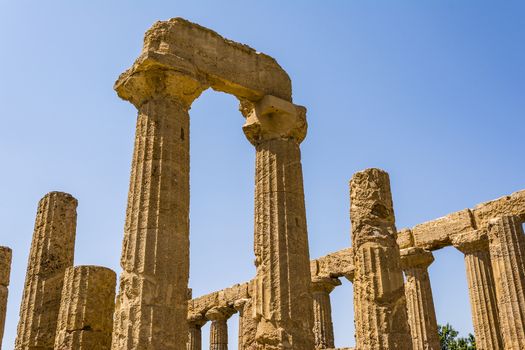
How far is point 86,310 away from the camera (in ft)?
51.2

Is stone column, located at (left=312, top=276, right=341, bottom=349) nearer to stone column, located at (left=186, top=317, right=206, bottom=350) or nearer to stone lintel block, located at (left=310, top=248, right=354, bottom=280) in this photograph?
stone lintel block, located at (left=310, top=248, right=354, bottom=280)

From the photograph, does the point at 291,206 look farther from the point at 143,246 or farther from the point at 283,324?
the point at 143,246

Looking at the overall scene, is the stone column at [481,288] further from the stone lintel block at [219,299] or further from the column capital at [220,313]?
the column capital at [220,313]

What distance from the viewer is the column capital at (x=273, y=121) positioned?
1659 centimetres

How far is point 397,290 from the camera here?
48.2 ft

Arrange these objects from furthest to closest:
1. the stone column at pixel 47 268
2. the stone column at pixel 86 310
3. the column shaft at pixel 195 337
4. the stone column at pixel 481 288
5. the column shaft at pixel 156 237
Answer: the column shaft at pixel 195 337
the stone column at pixel 481 288
the stone column at pixel 47 268
the stone column at pixel 86 310
the column shaft at pixel 156 237

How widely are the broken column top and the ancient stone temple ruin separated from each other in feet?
0.10

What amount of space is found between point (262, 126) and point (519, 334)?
36.3ft

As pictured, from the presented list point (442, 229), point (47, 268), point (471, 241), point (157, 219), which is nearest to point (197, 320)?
point (442, 229)

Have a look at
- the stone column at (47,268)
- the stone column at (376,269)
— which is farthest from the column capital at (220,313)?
the stone column at (376,269)

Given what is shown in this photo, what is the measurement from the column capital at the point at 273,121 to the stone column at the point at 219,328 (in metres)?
13.9

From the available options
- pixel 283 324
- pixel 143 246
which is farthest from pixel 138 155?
pixel 283 324

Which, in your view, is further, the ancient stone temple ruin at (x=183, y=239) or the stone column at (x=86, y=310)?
the stone column at (x=86, y=310)

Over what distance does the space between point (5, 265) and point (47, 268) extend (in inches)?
260
